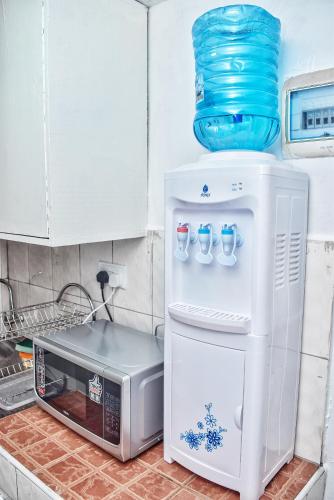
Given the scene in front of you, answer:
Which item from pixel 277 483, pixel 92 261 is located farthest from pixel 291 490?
pixel 92 261

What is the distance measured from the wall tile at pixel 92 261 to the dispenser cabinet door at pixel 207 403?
0.68m

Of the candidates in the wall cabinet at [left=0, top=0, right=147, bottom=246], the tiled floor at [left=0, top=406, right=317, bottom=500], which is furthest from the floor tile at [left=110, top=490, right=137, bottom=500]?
the wall cabinet at [left=0, top=0, right=147, bottom=246]

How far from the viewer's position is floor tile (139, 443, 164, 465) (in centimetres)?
107

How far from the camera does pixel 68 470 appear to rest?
1008 mm

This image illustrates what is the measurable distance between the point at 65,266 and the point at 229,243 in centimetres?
110

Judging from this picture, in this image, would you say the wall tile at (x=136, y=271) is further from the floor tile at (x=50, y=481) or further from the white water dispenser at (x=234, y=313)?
the floor tile at (x=50, y=481)

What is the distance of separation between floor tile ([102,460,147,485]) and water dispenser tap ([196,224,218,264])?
57 cm

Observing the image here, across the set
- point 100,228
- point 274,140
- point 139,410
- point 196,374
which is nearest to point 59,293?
point 100,228

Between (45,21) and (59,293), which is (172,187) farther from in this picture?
(59,293)

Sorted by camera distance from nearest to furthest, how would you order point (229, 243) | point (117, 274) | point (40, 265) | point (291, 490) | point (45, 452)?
point (229, 243) < point (291, 490) < point (45, 452) < point (117, 274) < point (40, 265)

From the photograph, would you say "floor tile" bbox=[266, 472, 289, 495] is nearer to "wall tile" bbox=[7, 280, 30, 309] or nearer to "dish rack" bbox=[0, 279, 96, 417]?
"dish rack" bbox=[0, 279, 96, 417]

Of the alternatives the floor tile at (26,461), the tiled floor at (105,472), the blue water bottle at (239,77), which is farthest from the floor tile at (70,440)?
the blue water bottle at (239,77)

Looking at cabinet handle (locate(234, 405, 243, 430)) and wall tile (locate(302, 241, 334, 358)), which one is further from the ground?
wall tile (locate(302, 241, 334, 358))

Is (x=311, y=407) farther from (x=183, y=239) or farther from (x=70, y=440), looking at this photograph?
(x=70, y=440)
